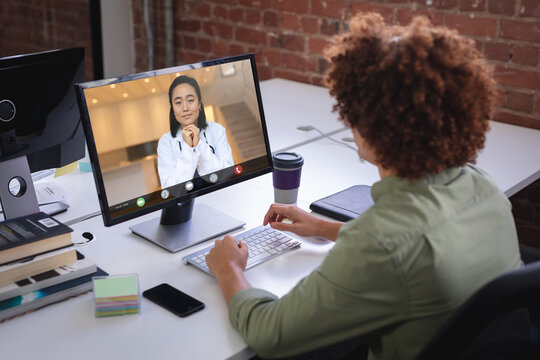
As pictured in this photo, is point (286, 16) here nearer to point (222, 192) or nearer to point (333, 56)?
point (222, 192)

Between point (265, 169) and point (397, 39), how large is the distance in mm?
654

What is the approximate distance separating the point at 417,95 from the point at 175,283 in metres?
0.66

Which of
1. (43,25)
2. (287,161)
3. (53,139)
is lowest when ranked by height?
(287,161)

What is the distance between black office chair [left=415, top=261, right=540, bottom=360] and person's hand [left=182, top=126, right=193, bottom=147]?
2.41 ft

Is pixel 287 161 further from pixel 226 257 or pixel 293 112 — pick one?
pixel 293 112

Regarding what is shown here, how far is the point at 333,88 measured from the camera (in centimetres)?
115

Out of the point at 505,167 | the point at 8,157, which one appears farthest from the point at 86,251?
the point at 505,167

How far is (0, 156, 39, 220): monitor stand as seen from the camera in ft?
5.07

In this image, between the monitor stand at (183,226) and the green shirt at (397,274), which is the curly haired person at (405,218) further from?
the monitor stand at (183,226)

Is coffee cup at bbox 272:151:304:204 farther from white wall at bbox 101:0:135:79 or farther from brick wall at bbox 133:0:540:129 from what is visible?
white wall at bbox 101:0:135:79

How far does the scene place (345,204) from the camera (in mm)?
1684

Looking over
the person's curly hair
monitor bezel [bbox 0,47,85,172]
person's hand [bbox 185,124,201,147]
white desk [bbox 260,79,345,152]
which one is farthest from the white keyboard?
white desk [bbox 260,79,345,152]

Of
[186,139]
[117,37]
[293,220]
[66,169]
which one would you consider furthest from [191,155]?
[117,37]

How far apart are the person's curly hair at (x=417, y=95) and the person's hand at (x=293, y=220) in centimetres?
45
